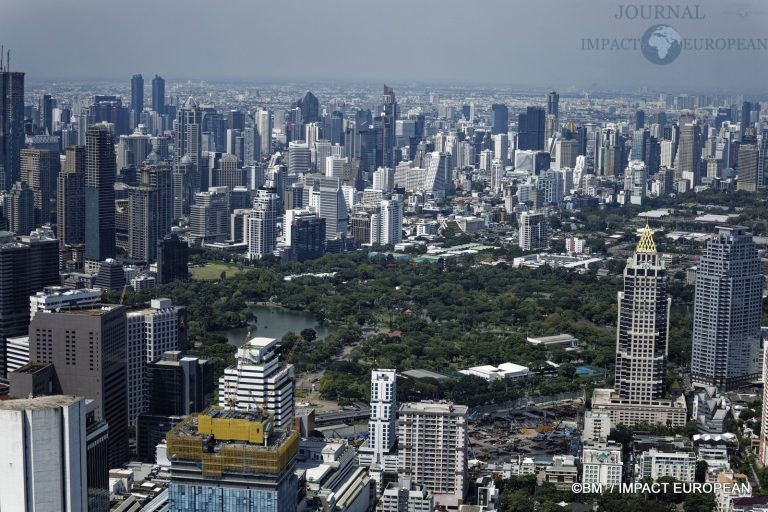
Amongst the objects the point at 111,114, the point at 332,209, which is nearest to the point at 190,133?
the point at 111,114

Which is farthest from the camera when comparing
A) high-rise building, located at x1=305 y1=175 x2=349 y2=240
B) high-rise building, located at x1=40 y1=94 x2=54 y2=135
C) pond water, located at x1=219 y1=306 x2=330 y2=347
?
high-rise building, located at x1=40 y1=94 x2=54 y2=135

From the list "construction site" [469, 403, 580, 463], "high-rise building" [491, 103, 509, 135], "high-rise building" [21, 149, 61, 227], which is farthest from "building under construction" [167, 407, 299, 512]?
"high-rise building" [491, 103, 509, 135]

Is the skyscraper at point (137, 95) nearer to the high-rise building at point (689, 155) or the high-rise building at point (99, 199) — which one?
the high-rise building at point (99, 199)

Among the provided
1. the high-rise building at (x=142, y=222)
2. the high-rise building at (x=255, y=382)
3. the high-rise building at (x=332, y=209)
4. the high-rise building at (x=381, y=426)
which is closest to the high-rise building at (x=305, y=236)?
the high-rise building at (x=332, y=209)

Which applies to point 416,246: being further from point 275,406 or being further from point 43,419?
point 43,419

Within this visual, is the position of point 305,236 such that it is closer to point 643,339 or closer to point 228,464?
point 643,339

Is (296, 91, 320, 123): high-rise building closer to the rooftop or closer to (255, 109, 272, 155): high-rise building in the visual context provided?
(255, 109, 272, 155): high-rise building
